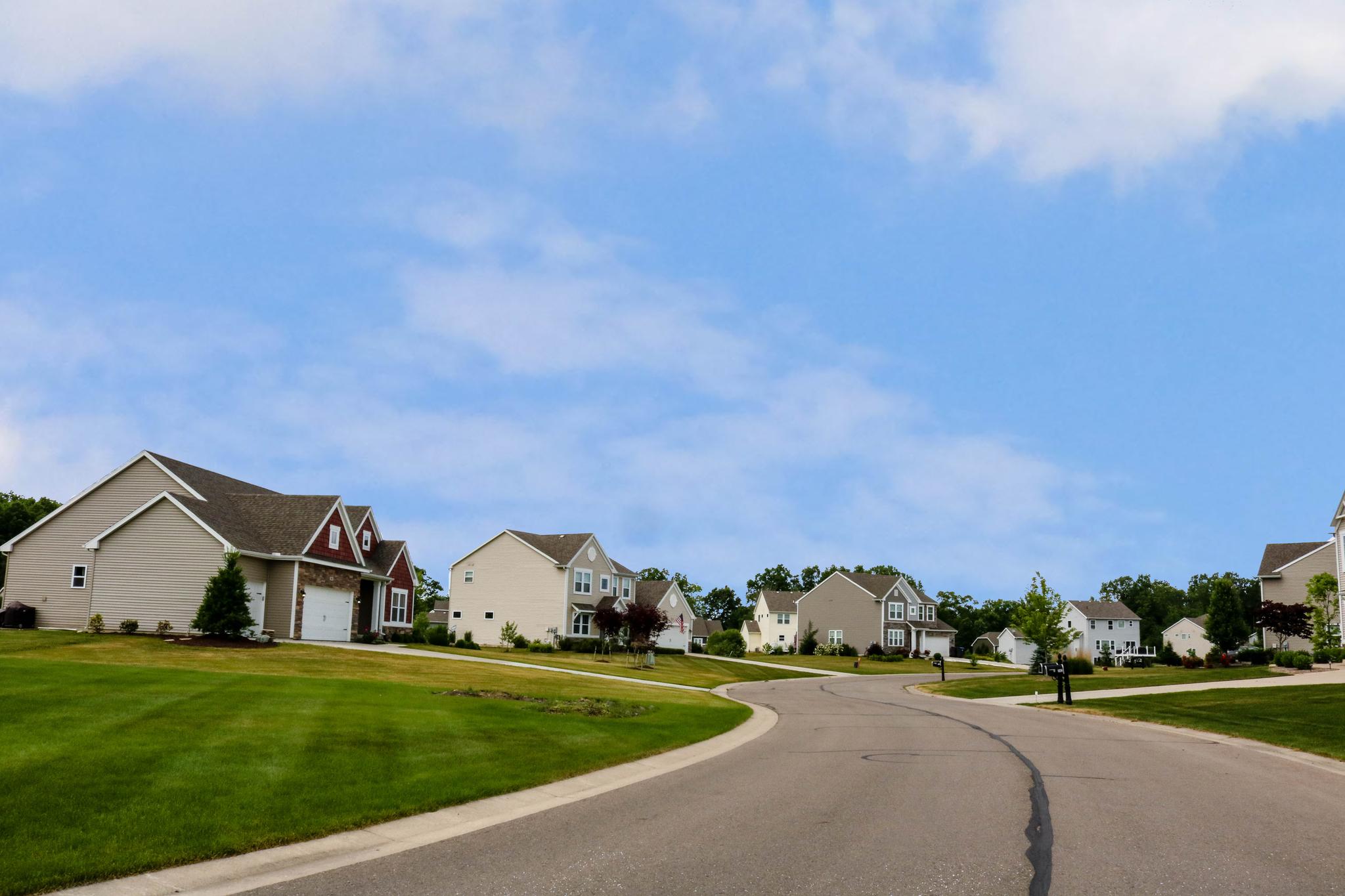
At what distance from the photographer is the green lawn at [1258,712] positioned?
2159cm

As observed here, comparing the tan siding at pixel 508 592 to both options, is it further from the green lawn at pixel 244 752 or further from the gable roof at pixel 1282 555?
the gable roof at pixel 1282 555

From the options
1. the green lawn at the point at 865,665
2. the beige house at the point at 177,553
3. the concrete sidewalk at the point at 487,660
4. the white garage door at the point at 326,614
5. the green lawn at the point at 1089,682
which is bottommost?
the green lawn at the point at 865,665

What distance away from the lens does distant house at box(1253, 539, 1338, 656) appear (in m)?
70.4

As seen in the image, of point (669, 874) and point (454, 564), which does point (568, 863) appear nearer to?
point (669, 874)

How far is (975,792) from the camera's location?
12680 millimetres

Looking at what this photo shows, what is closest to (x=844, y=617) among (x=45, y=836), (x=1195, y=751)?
(x=1195, y=751)

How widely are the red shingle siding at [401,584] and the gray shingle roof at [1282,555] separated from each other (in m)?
61.8

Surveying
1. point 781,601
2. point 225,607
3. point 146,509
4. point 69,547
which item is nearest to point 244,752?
point 225,607

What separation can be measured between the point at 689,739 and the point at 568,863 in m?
11.3

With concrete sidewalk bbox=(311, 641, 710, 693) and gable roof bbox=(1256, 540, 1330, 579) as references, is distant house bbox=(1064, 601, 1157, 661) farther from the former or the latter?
concrete sidewalk bbox=(311, 641, 710, 693)

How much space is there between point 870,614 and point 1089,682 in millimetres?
46746

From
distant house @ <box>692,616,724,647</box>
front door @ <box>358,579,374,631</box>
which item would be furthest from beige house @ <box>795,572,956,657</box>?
front door @ <box>358,579,374,631</box>

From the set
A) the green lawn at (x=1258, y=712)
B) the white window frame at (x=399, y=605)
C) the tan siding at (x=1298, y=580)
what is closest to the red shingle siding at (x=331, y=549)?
the white window frame at (x=399, y=605)

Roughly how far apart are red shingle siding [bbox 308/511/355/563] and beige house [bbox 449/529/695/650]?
18459 millimetres
